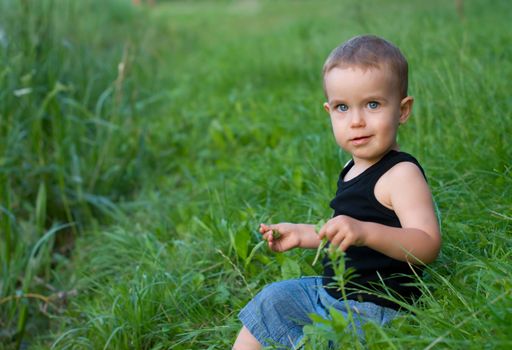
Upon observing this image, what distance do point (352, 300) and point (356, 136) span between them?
18.3 inches

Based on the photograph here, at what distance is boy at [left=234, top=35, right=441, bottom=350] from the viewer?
1940 millimetres

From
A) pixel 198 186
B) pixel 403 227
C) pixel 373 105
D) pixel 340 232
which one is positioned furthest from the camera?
pixel 198 186

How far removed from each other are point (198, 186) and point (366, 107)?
6.26 ft

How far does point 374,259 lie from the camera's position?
2.04 metres

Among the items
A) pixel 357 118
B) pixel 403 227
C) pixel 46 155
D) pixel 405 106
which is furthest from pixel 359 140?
pixel 46 155

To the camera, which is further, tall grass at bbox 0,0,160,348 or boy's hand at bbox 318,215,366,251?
tall grass at bbox 0,0,160,348

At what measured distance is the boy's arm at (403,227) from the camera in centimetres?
175

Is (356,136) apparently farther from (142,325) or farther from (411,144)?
(411,144)

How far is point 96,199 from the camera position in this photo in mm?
3951

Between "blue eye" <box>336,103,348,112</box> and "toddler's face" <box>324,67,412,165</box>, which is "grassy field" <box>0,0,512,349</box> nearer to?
"toddler's face" <box>324,67,412,165</box>

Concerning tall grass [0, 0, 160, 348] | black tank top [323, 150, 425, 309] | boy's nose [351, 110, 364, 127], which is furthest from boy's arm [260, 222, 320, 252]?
tall grass [0, 0, 160, 348]

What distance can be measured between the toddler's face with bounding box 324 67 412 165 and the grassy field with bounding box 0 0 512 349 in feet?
1.37

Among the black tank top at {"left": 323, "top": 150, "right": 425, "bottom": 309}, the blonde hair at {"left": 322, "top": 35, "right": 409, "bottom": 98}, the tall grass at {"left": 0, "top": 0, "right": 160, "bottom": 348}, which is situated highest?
the blonde hair at {"left": 322, "top": 35, "right": 409, "bottom": 98}

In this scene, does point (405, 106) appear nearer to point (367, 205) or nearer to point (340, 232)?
point (367, 205)
